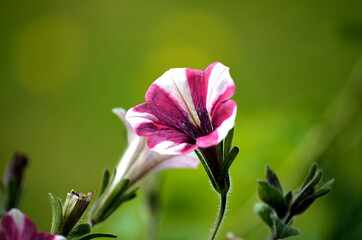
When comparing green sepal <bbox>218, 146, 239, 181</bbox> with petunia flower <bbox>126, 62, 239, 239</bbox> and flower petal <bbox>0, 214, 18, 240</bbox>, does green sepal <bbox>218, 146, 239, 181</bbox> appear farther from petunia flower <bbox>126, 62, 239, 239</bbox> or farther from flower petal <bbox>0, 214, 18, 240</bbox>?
flower petal <bbox>0, 214, 18, 240</bbox>

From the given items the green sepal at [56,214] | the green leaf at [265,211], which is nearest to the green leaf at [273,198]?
the green leaf at [265,211]

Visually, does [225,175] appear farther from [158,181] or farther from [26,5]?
[26,5]

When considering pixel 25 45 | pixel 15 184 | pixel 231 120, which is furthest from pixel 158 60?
pixel 231 120

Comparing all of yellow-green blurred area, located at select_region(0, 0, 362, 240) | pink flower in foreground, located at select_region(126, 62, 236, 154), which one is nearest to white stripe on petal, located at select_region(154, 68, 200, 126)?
pink flower in foreground, located at select_region(126, 62, 236, 154)

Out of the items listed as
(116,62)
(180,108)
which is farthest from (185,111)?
(116,62)

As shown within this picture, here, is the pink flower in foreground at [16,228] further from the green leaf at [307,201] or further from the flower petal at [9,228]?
the green leaf at [307,201]

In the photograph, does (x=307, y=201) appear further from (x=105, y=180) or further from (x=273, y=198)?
(x=105, y=180)
